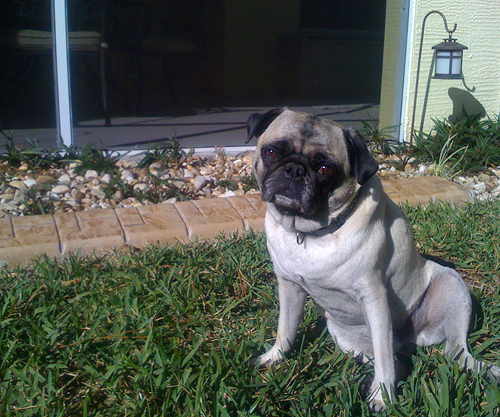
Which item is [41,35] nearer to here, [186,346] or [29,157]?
[29,157]

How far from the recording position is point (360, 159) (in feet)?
5.92

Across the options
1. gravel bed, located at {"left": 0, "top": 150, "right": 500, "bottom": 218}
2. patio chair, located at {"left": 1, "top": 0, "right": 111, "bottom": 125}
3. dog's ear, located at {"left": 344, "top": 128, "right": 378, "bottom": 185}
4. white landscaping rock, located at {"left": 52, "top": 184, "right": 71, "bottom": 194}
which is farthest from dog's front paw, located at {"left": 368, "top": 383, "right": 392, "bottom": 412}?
patio chair, located at {"left": 1, "top": 0, "right": 111, "bottom": 125}

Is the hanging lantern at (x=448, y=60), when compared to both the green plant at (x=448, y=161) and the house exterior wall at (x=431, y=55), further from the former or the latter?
the green plant at (x=448, y=161)

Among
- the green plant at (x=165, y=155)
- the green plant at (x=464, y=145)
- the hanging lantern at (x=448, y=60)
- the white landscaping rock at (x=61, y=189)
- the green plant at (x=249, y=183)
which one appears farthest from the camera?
the hanging lantern at (x=448, y=60)

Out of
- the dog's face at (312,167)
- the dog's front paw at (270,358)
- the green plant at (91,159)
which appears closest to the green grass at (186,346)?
the dog's front paw at (270,358)

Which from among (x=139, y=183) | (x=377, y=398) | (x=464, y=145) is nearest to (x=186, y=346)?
(x=377, y=398)

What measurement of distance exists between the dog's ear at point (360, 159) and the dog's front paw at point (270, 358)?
87cm

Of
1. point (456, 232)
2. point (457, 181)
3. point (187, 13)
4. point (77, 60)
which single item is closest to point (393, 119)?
point (457, 181)

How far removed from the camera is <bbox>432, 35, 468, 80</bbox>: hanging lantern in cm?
486

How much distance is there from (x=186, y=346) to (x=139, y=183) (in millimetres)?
2176

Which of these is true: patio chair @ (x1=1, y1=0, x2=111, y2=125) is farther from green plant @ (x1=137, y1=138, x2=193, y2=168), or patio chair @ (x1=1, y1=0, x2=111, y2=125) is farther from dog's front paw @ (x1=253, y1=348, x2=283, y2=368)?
dog's front paw @ (x1=253, y1=348, x2=283, y2=368)

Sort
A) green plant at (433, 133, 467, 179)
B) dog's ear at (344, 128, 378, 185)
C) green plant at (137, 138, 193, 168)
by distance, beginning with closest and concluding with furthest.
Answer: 1. dog's ear at (344, 128, 378, 185)
2. green plant at (137, 138, 193, 168)
3. green plant at (433, 133, 467, 179)

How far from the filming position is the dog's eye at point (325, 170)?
1836mm

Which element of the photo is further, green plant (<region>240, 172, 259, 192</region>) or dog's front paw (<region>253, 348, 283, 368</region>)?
green plant (<region>240, 172, 259, 192</region>)
